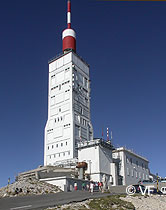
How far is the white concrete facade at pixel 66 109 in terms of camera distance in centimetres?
5844

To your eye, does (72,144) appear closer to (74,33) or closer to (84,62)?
(84,62)

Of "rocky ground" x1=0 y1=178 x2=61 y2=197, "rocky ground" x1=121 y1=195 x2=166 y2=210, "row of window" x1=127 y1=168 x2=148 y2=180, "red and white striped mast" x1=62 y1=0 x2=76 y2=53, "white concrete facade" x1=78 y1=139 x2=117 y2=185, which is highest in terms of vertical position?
"red and white striped mast" x1=62 y1=0 x2=76 y2=53

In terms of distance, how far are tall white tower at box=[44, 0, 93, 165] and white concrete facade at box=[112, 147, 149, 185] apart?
8.91 m

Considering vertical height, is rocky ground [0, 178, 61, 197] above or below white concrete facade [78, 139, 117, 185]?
below

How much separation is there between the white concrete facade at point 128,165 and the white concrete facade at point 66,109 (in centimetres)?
889

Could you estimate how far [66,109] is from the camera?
61250mm

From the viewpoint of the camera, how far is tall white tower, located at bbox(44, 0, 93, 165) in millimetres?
58469

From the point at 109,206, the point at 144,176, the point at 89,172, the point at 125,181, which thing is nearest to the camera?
the point at 109,206

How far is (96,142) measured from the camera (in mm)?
49812

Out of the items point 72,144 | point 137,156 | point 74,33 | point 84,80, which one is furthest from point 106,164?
point 74,33

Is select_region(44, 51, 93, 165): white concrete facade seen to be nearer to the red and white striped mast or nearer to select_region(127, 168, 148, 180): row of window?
the red and white striped mast

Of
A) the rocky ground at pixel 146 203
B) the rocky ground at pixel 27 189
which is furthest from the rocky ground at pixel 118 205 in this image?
the rocky ground at pixel 27 189

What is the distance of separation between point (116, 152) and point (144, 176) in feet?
43.1

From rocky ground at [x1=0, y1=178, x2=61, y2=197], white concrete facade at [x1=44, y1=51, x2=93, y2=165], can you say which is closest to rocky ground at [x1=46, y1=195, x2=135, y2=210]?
rocky ground at [x1=0, y1=178, x2=61, y2=197]
